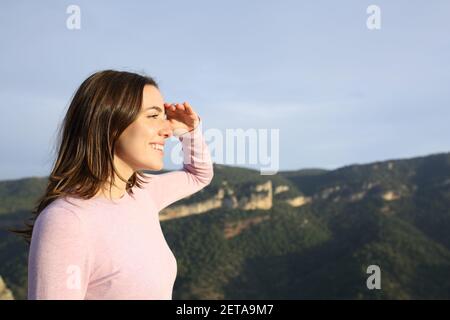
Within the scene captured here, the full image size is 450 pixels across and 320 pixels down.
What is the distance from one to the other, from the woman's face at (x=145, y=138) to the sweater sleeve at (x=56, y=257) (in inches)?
20.2

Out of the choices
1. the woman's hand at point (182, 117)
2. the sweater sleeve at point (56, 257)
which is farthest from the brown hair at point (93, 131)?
the woman's hand at point (182, 117)

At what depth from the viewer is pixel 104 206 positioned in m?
2.27

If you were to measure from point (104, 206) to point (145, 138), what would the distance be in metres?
0.41

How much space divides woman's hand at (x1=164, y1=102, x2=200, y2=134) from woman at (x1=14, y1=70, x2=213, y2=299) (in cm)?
66

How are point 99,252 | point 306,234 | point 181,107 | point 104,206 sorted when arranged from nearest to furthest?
point 99,252 < point 104,206 < point 181,107 < point 306,234

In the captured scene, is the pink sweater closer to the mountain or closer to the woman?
the woman

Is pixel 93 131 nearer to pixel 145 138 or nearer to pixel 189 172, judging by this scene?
pixel 145 138

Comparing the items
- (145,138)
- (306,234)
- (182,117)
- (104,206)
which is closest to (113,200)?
(104,206)

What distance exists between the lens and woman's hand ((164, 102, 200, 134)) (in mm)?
3260

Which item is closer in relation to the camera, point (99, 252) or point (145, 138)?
point (99, 252)
